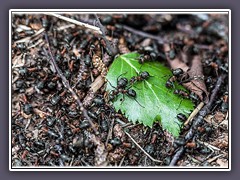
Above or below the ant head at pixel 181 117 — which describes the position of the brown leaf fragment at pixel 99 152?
below

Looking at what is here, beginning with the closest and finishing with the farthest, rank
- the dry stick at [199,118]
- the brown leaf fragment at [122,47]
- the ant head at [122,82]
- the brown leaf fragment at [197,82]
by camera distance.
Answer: the dry stick at [199,118], the ant head at [122,82], the brown leaf fragment at [197,82], the brown leaf fragment at [122,47]

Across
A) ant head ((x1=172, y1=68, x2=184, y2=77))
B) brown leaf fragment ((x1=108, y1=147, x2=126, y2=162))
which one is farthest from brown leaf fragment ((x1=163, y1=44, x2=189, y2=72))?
brown leaf fragment ((x1=108, y1=147, x2=126, y2=162))

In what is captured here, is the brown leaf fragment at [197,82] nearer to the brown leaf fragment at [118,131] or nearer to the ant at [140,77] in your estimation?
the ant at [140,77]

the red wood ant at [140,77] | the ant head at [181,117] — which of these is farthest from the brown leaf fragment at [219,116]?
the red wood ant at [140,77]

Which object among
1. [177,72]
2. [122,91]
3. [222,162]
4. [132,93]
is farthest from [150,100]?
[222,162]

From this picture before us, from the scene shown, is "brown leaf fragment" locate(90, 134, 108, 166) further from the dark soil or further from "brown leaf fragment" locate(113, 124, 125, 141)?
"brown leaf fragment" locate(113, 124, 125, 141)

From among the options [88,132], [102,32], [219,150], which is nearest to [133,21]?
[102,32]
